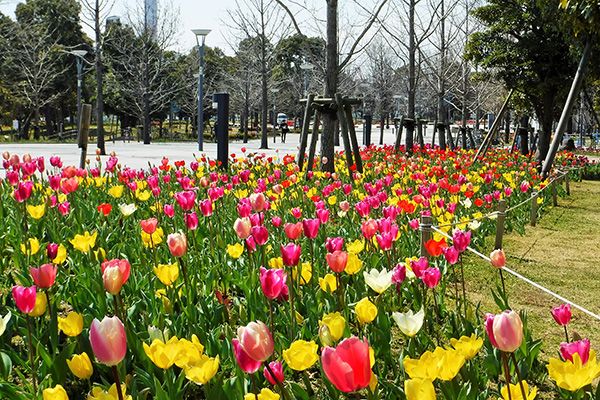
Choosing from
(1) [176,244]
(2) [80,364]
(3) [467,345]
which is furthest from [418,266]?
(2) [80,364]

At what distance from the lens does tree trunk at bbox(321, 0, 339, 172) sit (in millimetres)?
9812

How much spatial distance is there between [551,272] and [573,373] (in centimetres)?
363

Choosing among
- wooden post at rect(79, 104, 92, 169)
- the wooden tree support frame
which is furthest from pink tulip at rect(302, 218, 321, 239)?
the wooden tree support frame

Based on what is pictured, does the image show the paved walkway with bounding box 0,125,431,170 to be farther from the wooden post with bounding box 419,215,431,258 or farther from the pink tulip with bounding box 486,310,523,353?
the pink tulip with bounding box 486,310,523,353

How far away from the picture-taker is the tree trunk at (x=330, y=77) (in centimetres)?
981

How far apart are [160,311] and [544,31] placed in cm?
1440

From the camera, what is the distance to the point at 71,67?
1700 inches

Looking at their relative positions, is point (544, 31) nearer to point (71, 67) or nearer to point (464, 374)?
point (464, 374)

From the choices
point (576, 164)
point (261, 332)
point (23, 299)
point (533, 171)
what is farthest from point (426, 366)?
point (576, 164)

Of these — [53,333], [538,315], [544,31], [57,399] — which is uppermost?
[544,31]

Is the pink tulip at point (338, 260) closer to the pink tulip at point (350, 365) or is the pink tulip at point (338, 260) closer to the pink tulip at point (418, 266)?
the pink tulip at point (418, 266)

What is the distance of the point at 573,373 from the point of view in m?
1.50

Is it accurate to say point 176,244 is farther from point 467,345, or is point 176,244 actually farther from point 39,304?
point 467,345

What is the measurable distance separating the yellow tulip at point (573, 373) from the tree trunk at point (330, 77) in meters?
8.21
